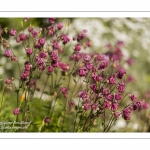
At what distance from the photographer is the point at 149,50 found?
6.08m

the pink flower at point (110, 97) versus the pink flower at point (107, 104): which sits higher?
the pink flower at point (110, 97)

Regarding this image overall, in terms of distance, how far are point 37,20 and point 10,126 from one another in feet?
9.81

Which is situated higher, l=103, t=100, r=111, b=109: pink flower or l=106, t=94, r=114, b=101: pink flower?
l=106, t=94, r=114, b=101: pink flower

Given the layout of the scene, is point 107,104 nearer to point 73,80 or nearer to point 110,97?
point 110,97

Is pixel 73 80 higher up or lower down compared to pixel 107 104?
higher up

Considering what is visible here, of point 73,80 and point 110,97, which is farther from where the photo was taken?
point 73,80

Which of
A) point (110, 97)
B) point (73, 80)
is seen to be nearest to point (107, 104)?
point (110, 97)
